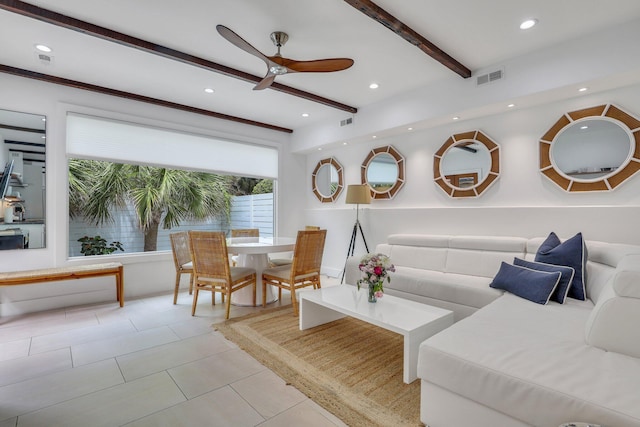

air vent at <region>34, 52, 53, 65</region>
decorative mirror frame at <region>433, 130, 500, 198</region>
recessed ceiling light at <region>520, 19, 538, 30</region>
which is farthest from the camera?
decorative mirror frame at <region>433, 130, 500, 198</region>

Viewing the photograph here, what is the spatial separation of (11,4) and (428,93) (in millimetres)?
3889

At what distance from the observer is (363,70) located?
3.45 metres

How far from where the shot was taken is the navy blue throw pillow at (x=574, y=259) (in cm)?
241

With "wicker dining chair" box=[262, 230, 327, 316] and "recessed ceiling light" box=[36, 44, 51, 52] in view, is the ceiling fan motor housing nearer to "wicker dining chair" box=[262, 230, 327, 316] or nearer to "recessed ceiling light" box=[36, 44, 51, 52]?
"wicker dining chair" box=[262, 230, 327, 316]

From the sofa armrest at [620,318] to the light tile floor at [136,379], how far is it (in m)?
1.42

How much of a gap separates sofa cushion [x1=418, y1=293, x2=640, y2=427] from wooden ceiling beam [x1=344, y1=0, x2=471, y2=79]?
224 cm

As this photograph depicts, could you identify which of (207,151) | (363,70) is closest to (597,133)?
(363,70)

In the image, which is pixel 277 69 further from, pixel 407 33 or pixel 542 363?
pixel 542 363

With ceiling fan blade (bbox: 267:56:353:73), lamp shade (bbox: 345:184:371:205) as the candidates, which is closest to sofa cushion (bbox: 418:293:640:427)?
ceiling fan blade (bbox: 267:56:353:73)

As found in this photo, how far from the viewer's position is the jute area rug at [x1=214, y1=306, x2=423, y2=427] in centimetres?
180

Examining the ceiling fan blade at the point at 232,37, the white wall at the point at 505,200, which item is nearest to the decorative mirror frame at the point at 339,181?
the white wall at the point at 505,200

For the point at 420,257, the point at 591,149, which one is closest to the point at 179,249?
the point at 420,257

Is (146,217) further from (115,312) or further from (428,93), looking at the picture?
(428,93)

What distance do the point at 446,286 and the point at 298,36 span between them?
2.69 meters
